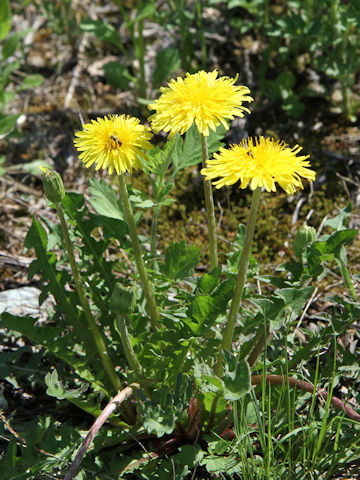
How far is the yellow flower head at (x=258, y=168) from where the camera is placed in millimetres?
1461

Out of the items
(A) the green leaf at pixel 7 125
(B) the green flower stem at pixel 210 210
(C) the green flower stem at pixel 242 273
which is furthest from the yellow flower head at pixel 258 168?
(A) the green leaf at pixel 7 125

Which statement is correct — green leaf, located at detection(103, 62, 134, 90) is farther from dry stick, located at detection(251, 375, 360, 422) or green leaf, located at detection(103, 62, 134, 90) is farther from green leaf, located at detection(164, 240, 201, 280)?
dry stick, located at detection(251, 375, 360, 422)

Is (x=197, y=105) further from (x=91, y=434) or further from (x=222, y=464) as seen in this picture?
(x=222, y=464)

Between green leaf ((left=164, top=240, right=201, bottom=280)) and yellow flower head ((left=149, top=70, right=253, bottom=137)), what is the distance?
543 millimetres

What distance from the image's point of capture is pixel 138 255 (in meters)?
1.88

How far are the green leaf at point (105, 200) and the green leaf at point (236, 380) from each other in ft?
2.49

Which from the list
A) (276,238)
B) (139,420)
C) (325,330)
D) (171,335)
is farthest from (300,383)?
(276,238)

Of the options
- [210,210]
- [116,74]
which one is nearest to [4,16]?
[116,74]

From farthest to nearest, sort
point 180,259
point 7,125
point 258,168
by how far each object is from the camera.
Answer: point 7,125 < point 180,259 < point 258,168

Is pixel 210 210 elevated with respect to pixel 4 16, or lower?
lower

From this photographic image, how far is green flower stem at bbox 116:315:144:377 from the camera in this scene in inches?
68.6

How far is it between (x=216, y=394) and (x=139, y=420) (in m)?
0.40

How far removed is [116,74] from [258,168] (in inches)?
98.4

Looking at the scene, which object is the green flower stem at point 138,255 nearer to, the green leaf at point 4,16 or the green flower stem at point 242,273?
the green flower stem at point 242,273
